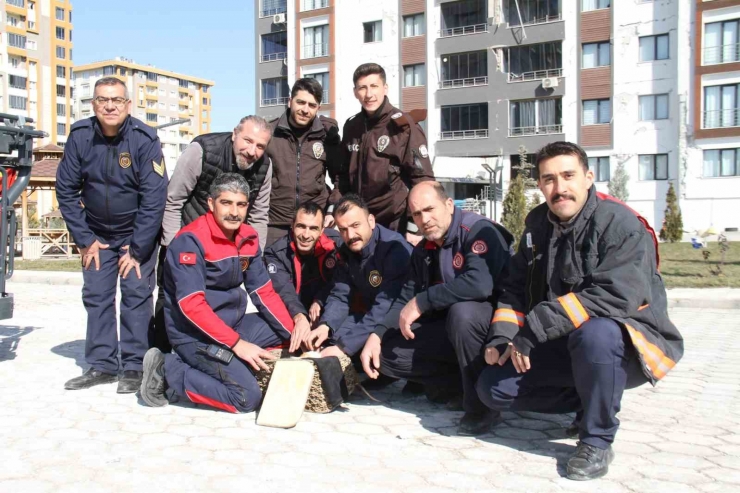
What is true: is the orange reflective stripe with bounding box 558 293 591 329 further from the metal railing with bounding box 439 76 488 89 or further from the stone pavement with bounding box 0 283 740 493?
the metal railing with bounding box 439 76 488 89

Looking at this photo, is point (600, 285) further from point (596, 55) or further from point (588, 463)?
point (596, 55)

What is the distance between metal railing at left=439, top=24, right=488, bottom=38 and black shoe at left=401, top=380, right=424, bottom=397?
105 feet

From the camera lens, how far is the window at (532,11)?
3328 cm

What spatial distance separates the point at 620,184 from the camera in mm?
31609

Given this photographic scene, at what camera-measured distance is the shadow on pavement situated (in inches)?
264

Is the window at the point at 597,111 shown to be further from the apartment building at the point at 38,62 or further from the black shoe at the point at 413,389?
the apartment building at the point at 38,62

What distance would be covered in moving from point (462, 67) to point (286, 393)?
33035mm

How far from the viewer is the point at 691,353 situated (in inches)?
270

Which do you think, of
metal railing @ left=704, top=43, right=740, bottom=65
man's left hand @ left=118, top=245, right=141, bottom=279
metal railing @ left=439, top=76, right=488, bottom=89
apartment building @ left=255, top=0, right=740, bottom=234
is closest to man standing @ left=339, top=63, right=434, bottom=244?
man's left hand @ left=118, top=245, right=141, bottom=279

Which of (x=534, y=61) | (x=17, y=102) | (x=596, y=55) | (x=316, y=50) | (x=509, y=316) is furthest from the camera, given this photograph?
(x=17, y=102)

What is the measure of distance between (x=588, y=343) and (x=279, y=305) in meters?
2.47

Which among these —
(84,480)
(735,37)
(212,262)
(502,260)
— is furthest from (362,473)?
(735,37)

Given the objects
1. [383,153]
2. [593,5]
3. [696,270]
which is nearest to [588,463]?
[383,153]

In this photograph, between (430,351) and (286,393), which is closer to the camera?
(286,393)
